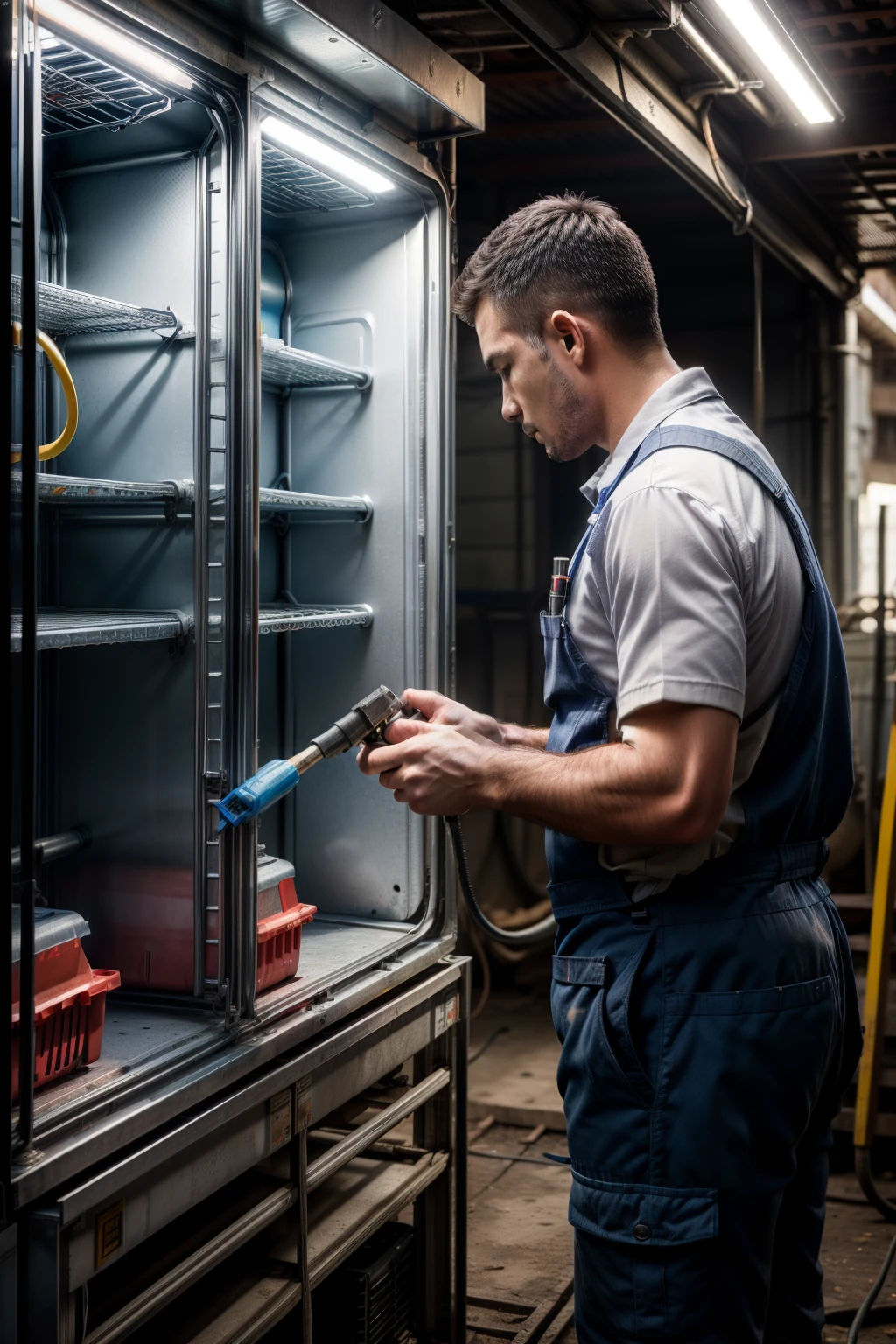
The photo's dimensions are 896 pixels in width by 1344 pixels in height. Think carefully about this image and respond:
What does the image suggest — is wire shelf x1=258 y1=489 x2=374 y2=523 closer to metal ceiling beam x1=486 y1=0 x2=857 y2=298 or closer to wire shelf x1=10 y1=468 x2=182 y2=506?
wire shelf x1=10 y1=468 x2=182 y2=506

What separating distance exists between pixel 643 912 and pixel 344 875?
1.32 metres

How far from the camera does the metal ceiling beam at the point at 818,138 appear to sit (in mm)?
4121

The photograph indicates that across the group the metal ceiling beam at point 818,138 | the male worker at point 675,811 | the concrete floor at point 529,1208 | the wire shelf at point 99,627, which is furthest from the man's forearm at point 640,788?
the metal ceiling beam at point 818,138

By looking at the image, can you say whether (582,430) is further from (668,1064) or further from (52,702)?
(52,702)

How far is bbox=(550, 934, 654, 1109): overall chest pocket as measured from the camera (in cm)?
171

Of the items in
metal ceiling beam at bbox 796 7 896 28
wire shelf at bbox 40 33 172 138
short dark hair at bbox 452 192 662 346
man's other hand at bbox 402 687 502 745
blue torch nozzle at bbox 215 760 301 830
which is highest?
metal ceiling beam at bbox 796 7 896 28

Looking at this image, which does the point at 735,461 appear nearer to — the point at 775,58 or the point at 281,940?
the point at 281,940

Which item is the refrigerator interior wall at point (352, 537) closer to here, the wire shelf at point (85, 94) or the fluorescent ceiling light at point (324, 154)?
the fluorescent ceiling light at point (324, 154)

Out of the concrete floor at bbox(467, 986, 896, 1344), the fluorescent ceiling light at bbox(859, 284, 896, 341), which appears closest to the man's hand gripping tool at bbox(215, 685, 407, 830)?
the concrete floor at bbox(467, 986, 896, 1344)

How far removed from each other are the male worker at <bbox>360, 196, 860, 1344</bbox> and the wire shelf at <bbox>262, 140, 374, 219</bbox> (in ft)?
2.46

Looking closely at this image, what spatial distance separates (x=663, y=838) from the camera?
160cm

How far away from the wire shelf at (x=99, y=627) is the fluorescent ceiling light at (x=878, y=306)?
15.7 ft

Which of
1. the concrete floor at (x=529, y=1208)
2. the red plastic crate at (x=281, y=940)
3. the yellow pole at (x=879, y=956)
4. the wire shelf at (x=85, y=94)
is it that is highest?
the wire shelf at (x=85, y=94)

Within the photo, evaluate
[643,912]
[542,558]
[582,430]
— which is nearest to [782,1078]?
[643,912]
